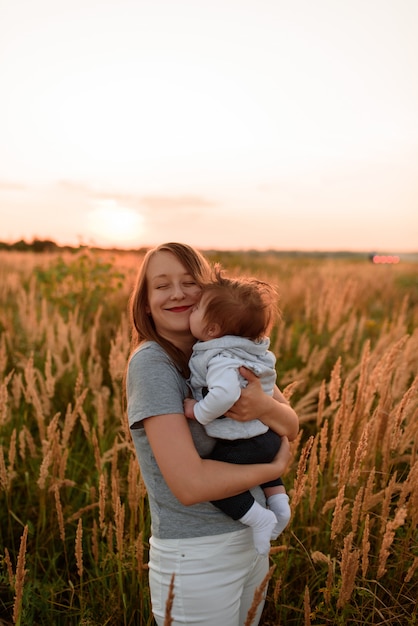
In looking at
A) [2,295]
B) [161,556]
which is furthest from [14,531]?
[2,295]

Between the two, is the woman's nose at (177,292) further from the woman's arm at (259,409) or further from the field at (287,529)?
the field at (287,529)

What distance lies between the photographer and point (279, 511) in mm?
1948

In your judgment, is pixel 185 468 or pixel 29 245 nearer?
pixel 185 468

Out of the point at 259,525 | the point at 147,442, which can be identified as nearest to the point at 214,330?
the point at 147,442

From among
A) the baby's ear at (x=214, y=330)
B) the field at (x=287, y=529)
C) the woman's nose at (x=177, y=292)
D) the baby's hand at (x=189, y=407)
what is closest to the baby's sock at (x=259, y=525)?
the field at (x=287, y=529)

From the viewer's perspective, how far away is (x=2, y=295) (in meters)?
7.32

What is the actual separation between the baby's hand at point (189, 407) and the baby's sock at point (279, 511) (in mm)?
473

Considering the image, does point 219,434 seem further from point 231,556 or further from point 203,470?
point 231,556

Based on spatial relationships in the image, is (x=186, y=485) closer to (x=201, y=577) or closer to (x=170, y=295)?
(x=201, y=577)

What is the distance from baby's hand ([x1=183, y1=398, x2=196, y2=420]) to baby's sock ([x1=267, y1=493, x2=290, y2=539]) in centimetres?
47

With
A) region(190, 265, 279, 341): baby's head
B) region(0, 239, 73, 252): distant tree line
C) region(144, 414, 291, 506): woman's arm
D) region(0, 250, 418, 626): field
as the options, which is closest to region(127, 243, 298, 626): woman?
region(144, 414, 291, 506): woman's arm

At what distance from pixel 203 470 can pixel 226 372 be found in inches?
12.2

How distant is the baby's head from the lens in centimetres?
186

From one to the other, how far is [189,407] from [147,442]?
0.20 m
